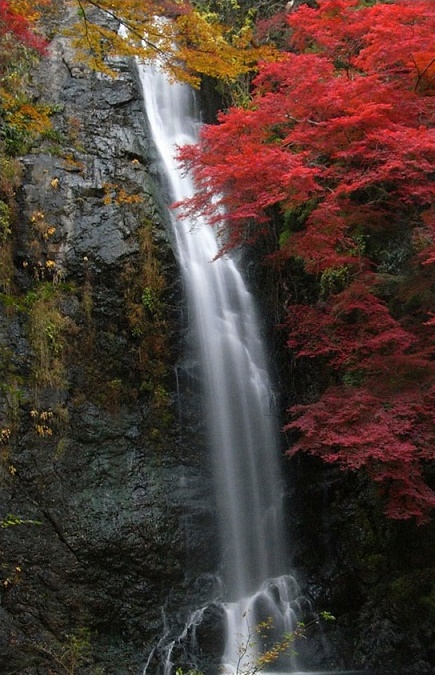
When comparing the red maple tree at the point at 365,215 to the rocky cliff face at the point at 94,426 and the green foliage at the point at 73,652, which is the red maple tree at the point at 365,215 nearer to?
the rocky cliff face at the point at 94,426

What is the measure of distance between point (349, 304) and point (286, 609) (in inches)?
175

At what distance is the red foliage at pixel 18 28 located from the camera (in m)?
9.14

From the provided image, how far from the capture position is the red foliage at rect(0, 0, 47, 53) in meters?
9.14

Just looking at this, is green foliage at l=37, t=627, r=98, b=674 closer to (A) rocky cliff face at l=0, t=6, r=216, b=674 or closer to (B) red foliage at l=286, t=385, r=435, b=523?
(A) rocky cliff face at l=0, t=6, r=216, b=674

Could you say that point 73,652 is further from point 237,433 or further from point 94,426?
point 237,433

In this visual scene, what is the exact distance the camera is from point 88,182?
33.7 ft

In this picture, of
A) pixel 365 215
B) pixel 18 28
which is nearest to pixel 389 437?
pixel 365 215

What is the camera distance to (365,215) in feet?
26.1

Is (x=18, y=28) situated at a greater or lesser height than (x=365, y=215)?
greater

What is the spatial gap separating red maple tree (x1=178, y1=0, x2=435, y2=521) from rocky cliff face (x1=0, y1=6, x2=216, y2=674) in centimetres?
210

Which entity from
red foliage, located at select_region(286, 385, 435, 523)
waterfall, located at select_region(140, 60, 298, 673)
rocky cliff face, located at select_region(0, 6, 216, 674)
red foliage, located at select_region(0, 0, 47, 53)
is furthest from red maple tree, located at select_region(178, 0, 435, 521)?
red foliage, located at select_region(0, 0, 47, 53)

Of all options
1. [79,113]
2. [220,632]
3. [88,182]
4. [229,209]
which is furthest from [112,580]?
[79,113]

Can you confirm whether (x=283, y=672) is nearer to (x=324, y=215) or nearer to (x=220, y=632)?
(x=220, y=632)

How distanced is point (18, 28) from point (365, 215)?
745cm
